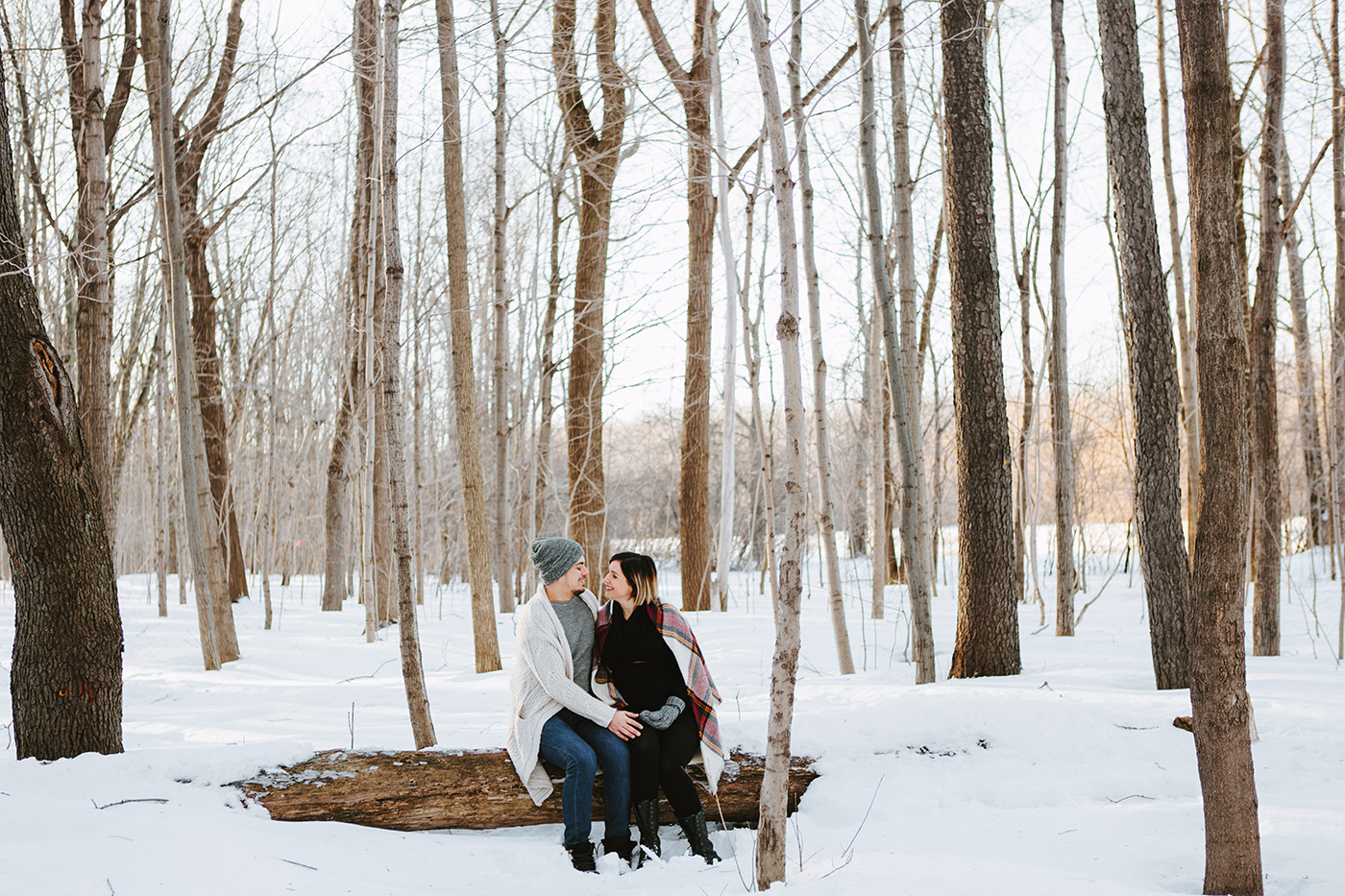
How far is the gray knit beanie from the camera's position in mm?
3941

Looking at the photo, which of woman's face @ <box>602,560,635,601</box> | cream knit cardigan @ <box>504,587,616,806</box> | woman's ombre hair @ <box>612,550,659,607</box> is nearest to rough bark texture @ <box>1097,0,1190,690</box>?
woman's ombre hair @ <box>612,550,659,607</box>

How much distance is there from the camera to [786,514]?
2738mm

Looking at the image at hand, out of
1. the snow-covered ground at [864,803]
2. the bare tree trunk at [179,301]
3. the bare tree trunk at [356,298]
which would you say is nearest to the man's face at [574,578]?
the snow-covered ground at [864,803]

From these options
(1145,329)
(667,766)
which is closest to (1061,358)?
(1145,329)

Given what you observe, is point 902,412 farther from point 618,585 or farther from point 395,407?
point 395,407

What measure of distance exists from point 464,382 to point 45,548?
328 cm

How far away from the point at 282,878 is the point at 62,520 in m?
1.81

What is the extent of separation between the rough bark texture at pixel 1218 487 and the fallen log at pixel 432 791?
160cm

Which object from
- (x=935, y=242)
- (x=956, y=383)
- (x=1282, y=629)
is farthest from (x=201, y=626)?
(x=935, y=242)

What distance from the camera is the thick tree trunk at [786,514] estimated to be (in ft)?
8.75

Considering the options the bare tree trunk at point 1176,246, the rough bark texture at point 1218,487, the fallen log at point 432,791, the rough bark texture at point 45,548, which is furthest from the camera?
the bare tree trunk at point 1176,246

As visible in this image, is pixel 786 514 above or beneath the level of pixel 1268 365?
beneath

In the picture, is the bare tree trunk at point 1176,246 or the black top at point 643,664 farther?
the bare tree trunk at point 1176,246

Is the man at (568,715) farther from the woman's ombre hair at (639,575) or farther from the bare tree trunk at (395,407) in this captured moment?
the bare tree trunk at (395,407)
